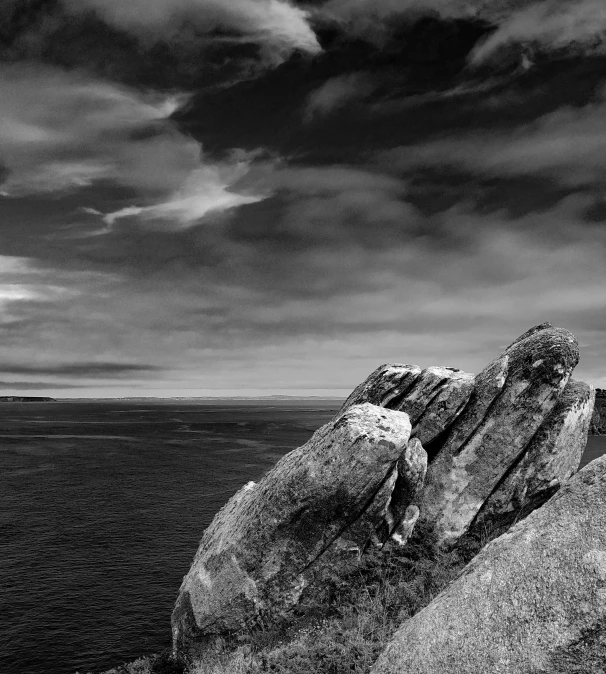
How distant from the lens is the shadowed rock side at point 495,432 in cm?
2369

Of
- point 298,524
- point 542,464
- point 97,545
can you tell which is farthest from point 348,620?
Result: point 97,545

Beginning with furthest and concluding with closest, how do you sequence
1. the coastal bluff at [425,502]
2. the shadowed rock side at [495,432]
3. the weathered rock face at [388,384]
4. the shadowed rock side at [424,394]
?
the weathered rock face at [388,384] < the shadowed rock side at [424,394] < the shadowed rock side at [495,432] < the coastal bluff at [425,502]

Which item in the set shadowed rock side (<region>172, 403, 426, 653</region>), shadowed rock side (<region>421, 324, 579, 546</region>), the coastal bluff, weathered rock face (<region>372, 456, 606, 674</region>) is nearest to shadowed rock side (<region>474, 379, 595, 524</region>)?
the coastal bluff

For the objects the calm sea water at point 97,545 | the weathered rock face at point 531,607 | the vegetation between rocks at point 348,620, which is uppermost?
the weathered rock face at point 531,607

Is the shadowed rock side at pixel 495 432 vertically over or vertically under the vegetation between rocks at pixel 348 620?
over

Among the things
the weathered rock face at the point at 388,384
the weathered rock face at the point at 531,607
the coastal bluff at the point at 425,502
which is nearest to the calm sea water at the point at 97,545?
the coastal bluff at the point at 425,502

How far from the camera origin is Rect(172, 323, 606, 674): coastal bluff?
1138 cm

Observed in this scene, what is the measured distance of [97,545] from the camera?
55156mm

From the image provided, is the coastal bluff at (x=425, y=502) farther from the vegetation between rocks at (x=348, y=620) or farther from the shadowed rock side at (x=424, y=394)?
the vegetation between rocks at (x=348, y=620)

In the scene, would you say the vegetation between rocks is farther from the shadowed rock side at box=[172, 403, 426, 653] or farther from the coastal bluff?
the shadowed rock side at box=[172, 403, 426, 653]

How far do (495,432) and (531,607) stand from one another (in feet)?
46.8

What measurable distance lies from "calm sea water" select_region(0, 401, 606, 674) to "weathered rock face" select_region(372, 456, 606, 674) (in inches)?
1199

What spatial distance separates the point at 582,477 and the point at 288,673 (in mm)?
10433

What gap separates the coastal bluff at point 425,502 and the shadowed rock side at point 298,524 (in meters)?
0.04
